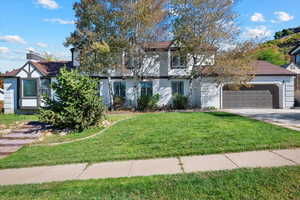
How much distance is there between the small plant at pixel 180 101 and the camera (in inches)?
592

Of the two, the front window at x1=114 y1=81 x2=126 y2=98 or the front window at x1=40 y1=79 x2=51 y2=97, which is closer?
the front window at x1=40 y1=79 x2=51 y2=97

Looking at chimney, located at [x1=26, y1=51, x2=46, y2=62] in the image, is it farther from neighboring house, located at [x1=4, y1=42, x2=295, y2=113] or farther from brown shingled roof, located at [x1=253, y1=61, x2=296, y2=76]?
brown shingled roof, located at [x1=253, y1=61, x2=296, y2=76]

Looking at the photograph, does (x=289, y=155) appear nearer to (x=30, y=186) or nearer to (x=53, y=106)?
(x=30, y=186)

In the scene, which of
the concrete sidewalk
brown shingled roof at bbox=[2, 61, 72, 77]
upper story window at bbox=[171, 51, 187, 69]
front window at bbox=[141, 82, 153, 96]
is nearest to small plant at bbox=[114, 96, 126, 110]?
front window at bbox=[141, 82, 153, 96]

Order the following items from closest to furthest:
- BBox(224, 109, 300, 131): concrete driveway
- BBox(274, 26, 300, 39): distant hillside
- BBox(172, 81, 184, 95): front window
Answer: BBox(224, 109, 300, 131): concrete driveway → BBox(172, 81, 184, 95): front window → BBox(274, 26, 300, 39): distant hillside

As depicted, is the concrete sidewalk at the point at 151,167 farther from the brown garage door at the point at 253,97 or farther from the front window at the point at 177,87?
the front window at the point at 177,87

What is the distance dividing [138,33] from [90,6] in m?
3.99

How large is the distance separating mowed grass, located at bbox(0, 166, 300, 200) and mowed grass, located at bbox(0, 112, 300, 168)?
4.41 feet

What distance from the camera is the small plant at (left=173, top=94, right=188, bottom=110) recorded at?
15.0 meters

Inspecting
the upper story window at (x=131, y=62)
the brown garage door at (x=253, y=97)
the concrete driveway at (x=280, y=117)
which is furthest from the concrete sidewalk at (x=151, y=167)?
the upper story window at (x=131, y=62)

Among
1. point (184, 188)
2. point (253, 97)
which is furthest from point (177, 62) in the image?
point (184, 188)

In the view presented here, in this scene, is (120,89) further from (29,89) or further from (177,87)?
(29,89)

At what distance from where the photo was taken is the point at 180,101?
15.1 meters

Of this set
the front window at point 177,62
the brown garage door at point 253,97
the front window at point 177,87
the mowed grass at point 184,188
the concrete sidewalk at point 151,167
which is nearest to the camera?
the mowed grass at point 184,188
